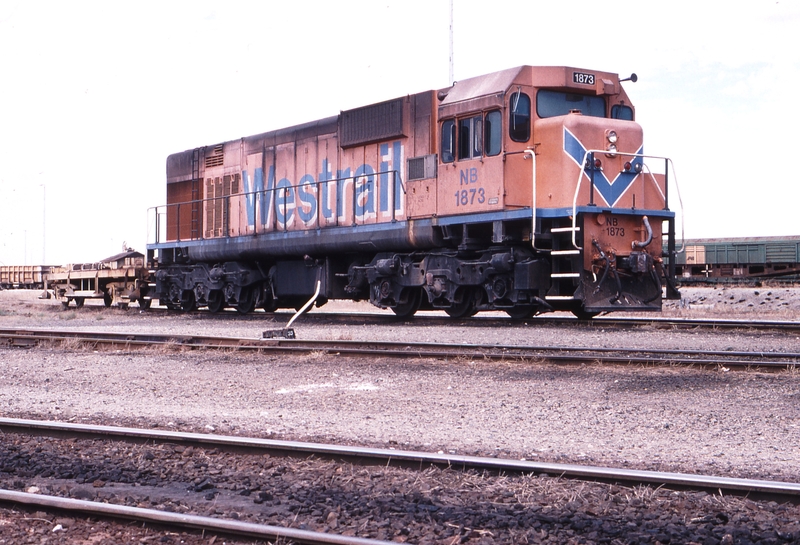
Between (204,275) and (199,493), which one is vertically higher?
(204,275)

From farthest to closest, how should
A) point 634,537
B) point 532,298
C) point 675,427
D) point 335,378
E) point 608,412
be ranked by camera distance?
1. point 532,298
2. point 335,378
3. point 608,412
4. point 675,427
5. point 634,537

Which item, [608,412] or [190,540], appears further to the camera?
[608,412]

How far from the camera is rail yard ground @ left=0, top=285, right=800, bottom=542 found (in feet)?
16.0

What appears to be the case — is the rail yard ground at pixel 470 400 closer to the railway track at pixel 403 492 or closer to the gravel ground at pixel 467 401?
the gravel ground at pixel 467 401

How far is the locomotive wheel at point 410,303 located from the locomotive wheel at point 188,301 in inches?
254

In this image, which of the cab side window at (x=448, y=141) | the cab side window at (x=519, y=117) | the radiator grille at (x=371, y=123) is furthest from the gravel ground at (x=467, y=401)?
the radiator grille at (x=371, y=123)

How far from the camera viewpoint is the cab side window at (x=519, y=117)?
11.6m

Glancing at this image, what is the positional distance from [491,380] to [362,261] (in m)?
7.55

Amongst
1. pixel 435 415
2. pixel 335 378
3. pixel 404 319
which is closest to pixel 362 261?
pixel 404 319

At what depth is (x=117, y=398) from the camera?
715cm

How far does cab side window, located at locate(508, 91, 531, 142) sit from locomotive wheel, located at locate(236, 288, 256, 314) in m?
7.69

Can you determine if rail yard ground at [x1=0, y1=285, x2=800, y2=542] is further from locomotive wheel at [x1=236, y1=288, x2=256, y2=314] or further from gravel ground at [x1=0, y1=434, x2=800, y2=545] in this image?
locomotive wheel at [x1=236, y1=288, x2=256, y2=314]

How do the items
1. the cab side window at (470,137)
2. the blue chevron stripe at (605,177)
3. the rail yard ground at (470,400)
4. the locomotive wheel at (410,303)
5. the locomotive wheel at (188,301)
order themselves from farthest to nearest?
the locomotive wheel at (188,301) < the locomotive wheel at (410,303) < the cab side window at (470,137) < the blue chevron stripe at (605,177) < the rail yard ground at (470,400)

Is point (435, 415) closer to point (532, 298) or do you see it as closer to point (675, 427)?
point (675, 427)
